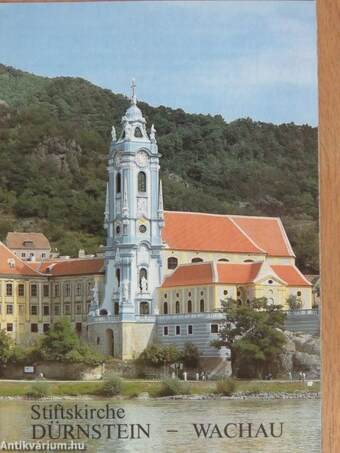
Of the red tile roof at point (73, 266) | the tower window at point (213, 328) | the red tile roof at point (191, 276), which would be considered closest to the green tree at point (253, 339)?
the tower window at point (213, 328)

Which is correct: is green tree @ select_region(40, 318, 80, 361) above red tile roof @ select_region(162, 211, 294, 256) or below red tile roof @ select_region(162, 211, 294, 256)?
below

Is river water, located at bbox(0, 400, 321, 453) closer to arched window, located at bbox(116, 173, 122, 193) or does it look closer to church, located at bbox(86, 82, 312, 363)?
church, located at bbox(86, 82, 312, 363)

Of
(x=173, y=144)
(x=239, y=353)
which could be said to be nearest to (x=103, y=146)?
(x=173, y=144)

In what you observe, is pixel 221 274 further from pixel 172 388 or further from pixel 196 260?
pixel 172 388

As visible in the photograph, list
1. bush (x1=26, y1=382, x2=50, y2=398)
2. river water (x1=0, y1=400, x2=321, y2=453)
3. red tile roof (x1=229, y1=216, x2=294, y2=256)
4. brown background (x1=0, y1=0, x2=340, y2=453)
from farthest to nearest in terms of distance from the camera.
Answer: red tile roof (x1=229, y1=216, x2=294, y2=256), bush (x1=26, y1=382, x2=50, y2=398), river water (x1=0, y1=400, x2=321, y2=453), brown background (x1=0, y1=0, x2=340, y2=453)

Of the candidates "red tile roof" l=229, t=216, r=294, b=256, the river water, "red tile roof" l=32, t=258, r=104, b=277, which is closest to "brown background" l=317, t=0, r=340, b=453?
the river water

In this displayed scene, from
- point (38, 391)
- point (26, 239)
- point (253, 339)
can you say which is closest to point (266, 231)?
point (253, 339)
